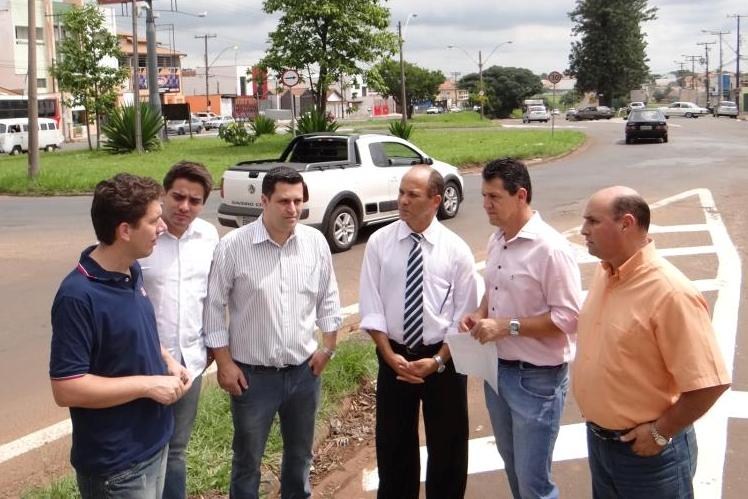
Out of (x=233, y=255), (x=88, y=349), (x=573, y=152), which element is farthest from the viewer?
(x=573, y=152)

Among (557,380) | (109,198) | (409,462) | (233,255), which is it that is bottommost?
(409,462)

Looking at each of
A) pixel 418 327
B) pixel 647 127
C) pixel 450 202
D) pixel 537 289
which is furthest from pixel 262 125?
pixel 537 289

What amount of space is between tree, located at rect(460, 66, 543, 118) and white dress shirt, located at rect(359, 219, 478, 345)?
88295 millimetres

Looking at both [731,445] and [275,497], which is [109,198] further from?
[731,445]

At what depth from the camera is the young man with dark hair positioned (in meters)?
3.72

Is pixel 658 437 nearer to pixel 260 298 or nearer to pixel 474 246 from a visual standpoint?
pixel 260 298

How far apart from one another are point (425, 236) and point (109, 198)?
165 cm

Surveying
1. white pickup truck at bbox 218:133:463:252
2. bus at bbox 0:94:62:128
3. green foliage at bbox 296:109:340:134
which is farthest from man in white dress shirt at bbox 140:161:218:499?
bus at bbox 0:94:62:128

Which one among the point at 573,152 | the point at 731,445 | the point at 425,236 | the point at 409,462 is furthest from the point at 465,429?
the point at 573,152

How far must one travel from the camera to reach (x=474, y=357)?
369cm

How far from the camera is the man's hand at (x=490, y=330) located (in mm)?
3486

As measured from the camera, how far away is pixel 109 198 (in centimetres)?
275

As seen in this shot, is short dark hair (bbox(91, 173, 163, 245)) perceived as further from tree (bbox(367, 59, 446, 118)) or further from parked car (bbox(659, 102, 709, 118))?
tree (bbox(367, 59, 446, 118))

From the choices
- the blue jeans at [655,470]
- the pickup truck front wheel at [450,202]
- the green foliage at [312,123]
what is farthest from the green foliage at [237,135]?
the blue jeans at [655,470]
